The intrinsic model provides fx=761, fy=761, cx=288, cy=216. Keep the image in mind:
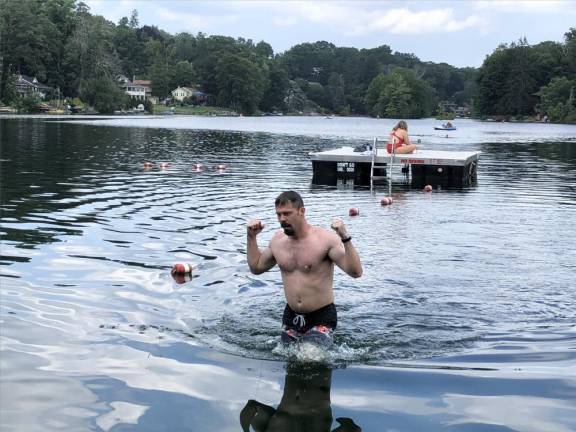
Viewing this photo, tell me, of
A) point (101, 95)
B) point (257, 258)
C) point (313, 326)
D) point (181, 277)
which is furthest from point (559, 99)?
point (313, 326)

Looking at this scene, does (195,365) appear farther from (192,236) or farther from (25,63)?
(25,63)

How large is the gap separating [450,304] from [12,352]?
19.3 ft

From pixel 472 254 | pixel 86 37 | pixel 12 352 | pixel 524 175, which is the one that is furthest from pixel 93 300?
pixel 86 37

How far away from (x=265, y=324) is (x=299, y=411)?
2.92 meters

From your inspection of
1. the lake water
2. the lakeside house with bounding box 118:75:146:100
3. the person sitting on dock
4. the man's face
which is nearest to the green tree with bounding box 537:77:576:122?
the lakeside house with bounding box 118:75:146:100

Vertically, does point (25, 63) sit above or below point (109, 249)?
above

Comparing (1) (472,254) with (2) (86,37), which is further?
(2) (86,37)

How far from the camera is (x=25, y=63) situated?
6024 inches

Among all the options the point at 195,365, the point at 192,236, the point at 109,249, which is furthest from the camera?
the point at 192,236

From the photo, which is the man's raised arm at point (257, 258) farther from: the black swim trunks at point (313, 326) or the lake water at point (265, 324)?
the lake water at point (265, 324)

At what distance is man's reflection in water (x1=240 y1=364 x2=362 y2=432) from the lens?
6.55 metres

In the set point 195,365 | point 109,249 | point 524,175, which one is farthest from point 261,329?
point 524,175

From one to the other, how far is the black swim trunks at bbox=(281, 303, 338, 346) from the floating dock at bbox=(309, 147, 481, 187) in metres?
19.5

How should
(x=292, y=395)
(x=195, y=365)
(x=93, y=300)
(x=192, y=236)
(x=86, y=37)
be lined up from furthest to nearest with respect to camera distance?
1. (x=86, y=37)
2. (x=192, y=236)
3. (x=93, y=300)
4. (x=195, y=365)
5. (x=292, y=395)
